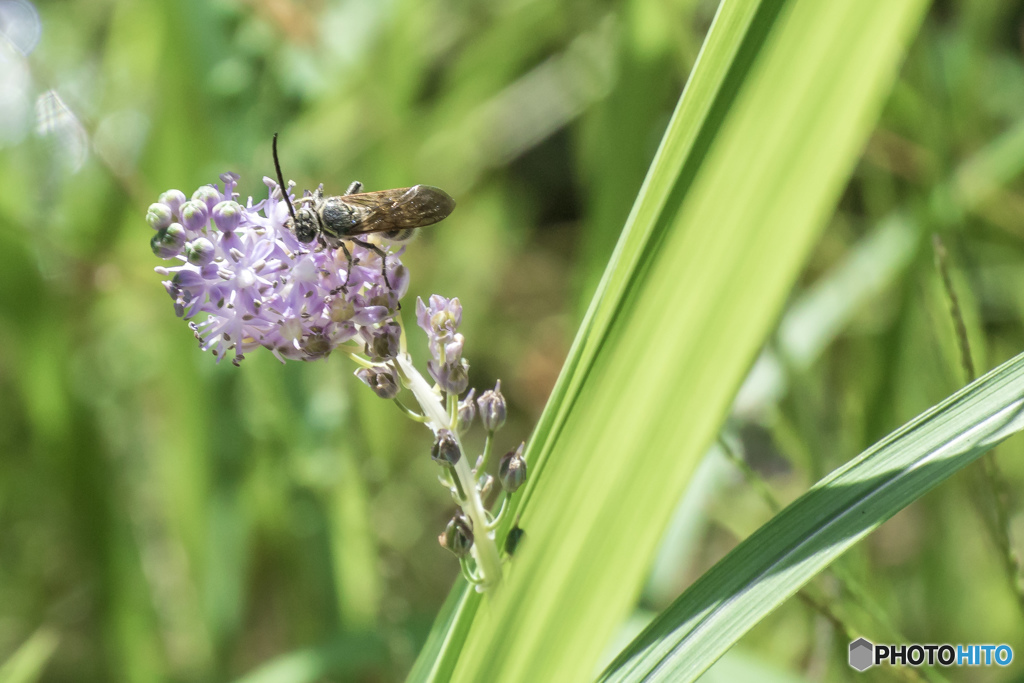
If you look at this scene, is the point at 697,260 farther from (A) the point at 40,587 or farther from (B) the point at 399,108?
(A) the point at 40,587

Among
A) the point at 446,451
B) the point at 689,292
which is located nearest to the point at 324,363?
the point at 446,451

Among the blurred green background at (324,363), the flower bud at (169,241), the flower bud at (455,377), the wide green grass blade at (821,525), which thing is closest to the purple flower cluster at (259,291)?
the flower bud at (169,241)

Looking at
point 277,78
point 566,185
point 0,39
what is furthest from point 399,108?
point 566,185

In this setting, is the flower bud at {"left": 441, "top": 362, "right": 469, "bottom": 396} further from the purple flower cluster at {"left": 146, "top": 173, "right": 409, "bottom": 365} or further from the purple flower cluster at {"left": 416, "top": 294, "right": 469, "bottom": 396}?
the purple flower cluster at {"left": 146, "top": 173, "right": 409, "bottom": 365}


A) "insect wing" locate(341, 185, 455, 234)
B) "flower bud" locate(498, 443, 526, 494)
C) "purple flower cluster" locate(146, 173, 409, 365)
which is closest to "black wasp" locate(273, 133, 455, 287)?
"insect wing" locate(341, 185, 455, 234)

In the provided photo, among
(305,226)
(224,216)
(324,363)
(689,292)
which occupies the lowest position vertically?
(689,292)

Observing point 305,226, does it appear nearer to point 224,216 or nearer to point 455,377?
point 224,216
